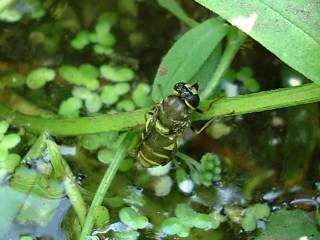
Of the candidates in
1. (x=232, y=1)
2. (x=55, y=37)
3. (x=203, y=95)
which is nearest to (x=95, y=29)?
(x=55, y=37)

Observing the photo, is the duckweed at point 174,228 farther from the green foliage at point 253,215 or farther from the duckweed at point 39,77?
the duckweed at point 39,77

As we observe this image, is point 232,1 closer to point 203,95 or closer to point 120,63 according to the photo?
point 203,95

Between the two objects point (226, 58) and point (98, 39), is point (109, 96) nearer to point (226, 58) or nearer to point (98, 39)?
point (98, 39)

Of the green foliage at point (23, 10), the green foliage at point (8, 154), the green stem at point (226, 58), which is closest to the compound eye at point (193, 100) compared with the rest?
the green stem at point (226, 58)

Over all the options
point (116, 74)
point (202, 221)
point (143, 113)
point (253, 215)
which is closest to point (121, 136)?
point (143, 113)

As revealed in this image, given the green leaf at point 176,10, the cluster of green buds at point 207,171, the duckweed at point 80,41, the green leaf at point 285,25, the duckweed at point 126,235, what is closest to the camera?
the green leaf at point 285,25
